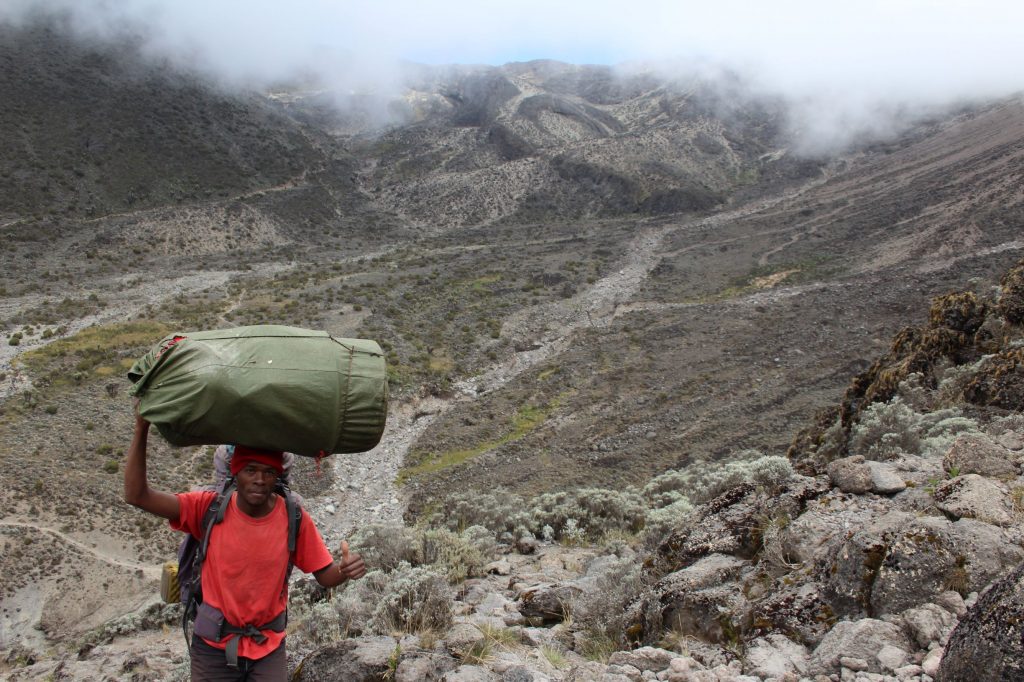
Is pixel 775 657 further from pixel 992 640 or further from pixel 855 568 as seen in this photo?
pixel 992 640

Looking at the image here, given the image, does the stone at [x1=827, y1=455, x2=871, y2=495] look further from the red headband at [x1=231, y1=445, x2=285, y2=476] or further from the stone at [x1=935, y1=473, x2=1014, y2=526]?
the red headband at [x1=231, y1=445, x2=285, y2=476]

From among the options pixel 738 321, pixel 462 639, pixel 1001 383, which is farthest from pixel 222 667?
pixel 738 321

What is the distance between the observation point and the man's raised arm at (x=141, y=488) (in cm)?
319

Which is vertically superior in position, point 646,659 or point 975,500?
point 975,500

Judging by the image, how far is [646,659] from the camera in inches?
164

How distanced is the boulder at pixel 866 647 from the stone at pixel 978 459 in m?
2.81

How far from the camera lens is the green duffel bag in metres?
3.06

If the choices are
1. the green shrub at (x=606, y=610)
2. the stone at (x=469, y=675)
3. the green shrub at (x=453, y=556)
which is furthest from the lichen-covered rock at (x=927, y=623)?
the green shrub at (x=453, y=556)

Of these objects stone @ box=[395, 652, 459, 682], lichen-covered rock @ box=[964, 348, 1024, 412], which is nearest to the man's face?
stone @ box=[395, 652, 459, 682]

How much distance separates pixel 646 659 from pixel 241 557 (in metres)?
A: 2.51

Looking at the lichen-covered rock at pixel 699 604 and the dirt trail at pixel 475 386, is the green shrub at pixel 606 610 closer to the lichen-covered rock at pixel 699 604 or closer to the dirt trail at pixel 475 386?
the lichen-covered rock at pixel 699 604

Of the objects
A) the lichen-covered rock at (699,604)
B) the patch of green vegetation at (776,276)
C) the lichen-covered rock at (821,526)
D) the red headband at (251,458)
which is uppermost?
the red headband at (251,458)

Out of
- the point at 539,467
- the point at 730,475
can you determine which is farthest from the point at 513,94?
the point at 730,475

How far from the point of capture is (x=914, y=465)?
664 cm
